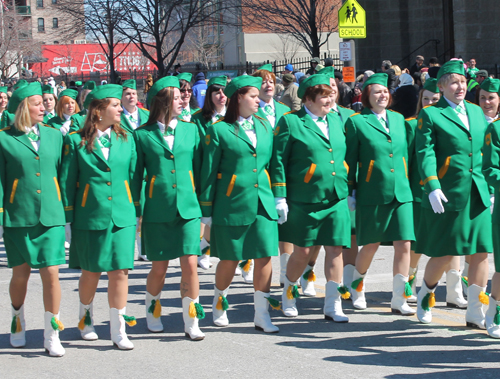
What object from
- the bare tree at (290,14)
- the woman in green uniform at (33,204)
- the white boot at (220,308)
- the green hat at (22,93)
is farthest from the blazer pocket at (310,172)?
the bare tree at (290,14)

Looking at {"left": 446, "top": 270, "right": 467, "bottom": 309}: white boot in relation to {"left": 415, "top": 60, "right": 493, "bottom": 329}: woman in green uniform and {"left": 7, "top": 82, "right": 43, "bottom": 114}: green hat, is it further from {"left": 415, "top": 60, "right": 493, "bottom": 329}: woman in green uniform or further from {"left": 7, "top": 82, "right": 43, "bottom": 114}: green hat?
{"left": 7, "top": 82, "right": 43, "bottom": 114}: green hat

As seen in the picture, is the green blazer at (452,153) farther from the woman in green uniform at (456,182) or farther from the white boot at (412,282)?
the white boot at (412,282)

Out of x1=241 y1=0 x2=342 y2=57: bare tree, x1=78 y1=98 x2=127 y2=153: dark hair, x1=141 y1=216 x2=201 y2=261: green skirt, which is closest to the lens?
x1=78 y1=98 x2=127 y2=153: dark hair

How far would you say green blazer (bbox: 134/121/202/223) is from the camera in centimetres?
611

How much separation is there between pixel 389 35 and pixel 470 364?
2285 centimetres

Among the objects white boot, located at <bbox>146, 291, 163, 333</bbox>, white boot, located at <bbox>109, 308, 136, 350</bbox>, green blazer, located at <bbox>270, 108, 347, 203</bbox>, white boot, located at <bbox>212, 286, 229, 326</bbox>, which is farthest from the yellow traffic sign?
white boot, located at <bbox>109, 308, 136, 350</bbox>

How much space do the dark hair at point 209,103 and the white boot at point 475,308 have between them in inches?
124

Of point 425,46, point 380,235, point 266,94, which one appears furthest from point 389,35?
point 380,235

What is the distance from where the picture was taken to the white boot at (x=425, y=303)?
6370 mm

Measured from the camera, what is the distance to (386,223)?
6.78 m

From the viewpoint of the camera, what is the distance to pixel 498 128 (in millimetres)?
5773

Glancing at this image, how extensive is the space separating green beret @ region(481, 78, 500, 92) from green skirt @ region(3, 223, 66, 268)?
353cm

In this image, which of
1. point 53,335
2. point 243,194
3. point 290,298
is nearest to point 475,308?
point 290,298

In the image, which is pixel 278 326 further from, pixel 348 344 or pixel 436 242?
pixel 436 242
